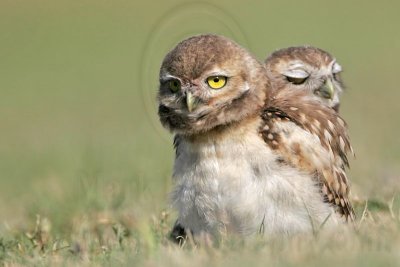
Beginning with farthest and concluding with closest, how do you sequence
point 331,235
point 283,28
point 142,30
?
point 142,30, point 283,28, point 331,235

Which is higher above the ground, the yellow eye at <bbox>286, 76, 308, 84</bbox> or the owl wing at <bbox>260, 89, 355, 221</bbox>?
the yellow eye at <bbox>286, 76, 308, 84</bbox>

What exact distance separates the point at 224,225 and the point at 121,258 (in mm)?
969

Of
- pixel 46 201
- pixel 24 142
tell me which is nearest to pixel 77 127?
pixel 24 142

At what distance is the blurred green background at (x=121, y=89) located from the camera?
827 cm

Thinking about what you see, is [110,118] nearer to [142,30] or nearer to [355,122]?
[355,122]

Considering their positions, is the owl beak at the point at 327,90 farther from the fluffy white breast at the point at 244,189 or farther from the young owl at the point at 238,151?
the fluffy white breast at the point at 244,189

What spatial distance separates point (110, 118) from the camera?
18.7 meters

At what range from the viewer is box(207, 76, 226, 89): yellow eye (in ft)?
20.9

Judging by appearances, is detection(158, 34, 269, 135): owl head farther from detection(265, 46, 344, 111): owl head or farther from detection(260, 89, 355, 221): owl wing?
detection(265, 46, 344, 111): owl head

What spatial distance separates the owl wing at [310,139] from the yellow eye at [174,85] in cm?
57

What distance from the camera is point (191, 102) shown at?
627 cm

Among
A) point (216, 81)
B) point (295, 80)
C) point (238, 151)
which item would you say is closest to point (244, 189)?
point (238, 151)

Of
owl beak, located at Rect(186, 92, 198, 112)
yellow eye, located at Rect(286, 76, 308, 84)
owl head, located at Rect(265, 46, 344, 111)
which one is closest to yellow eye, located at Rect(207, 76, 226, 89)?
owl beak, located at Rect(186, 92, 198, 112)

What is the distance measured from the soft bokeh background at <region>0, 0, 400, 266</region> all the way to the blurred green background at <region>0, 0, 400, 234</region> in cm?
3
